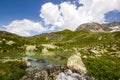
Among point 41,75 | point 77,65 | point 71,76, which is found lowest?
point 71,76

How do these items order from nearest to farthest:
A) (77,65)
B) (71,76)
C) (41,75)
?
1. (41,75)
2. (71,76)
3. (77,65)

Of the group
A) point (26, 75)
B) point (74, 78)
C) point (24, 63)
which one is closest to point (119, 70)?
point (74, 78)

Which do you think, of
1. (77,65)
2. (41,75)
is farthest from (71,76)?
(41,75)

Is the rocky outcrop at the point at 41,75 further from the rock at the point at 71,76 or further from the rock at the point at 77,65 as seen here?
the rock at the point at 77,65

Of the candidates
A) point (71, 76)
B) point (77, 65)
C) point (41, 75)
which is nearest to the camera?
point (41, 75)

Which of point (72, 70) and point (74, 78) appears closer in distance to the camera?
point (74, 78)

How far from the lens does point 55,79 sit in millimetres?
44469

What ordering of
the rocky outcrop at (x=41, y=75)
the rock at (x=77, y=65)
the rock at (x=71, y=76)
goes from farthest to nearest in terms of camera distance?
the rock at (x=77, y=65) → the rock at (x=71, y=76) → the rocky outcrop at (x=41, y=75)

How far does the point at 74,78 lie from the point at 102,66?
7023 mm

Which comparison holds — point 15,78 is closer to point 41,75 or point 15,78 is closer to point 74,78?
point 41,75

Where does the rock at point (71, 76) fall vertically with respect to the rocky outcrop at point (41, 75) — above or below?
below

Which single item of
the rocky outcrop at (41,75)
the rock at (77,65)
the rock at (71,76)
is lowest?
the rock at (71,76)

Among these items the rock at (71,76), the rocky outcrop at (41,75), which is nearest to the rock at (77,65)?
the rock at (71,76)

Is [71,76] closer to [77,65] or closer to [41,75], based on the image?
[77,65]
